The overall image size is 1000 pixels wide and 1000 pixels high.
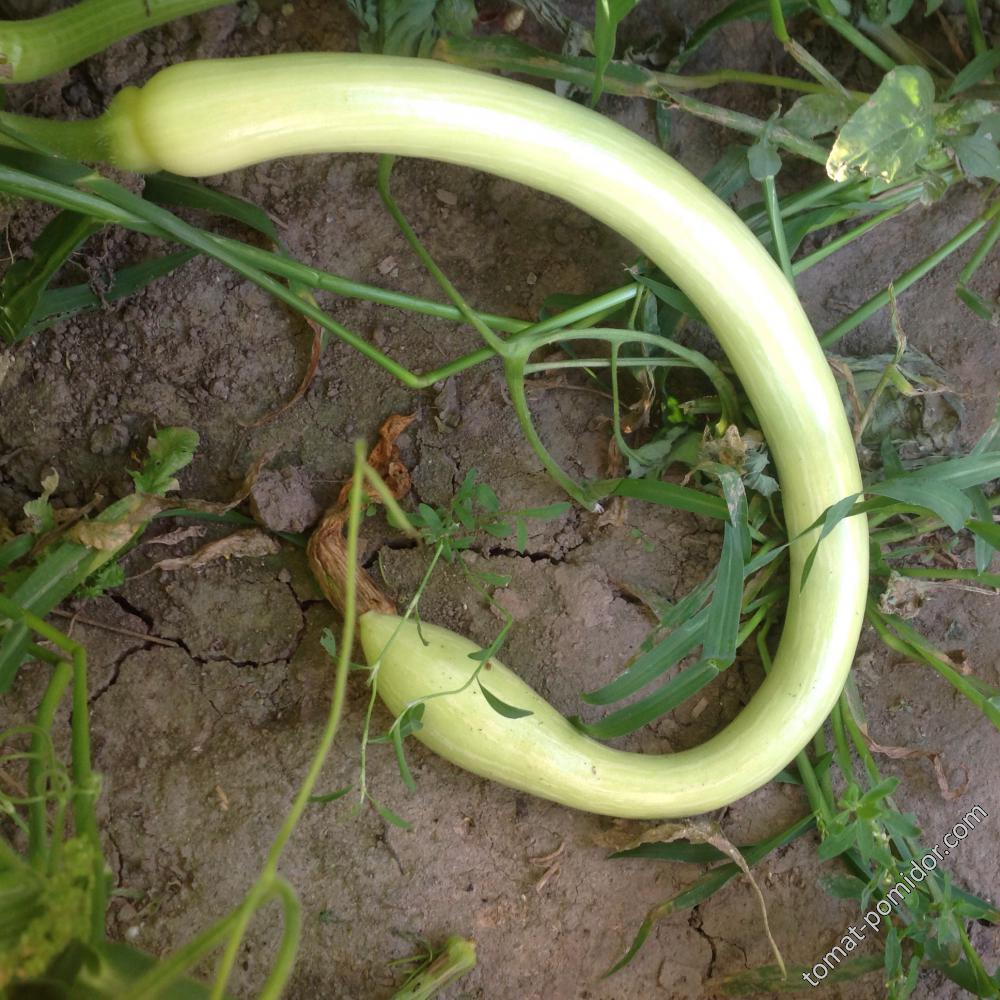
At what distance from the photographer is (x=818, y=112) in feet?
5.26

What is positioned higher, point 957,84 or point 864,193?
point 957,84

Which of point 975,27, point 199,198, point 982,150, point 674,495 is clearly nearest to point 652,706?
point 674,495

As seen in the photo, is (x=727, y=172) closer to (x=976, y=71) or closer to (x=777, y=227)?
(x=777, y=227)

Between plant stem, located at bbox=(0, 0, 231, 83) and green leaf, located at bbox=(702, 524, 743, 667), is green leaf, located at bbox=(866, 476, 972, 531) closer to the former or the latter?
green leaf, located at bbox=(702, 524, 743, 667)

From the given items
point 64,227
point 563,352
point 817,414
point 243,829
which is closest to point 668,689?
point 817,414

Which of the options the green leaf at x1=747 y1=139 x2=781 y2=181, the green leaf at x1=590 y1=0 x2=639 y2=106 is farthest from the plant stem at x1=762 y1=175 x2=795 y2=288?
the green leaf at x1=590 y1=0 x2=639 y2=106

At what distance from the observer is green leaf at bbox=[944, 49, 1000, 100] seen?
5.34ft

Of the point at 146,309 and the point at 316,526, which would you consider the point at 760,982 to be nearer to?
the point at 316,526

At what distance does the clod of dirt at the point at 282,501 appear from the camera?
5.59ft

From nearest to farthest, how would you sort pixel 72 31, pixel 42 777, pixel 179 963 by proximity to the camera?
pixel 179 963 → pixel 42 777 → pixel 72 31

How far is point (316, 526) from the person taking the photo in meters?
1.75

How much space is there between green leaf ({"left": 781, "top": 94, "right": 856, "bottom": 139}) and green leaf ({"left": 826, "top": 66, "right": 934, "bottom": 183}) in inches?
2.9

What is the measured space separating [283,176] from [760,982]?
1.76 metres

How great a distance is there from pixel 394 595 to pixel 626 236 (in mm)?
772
